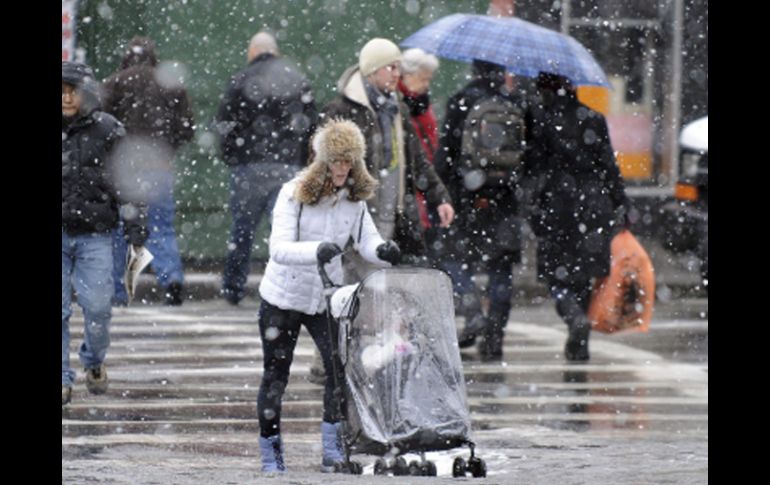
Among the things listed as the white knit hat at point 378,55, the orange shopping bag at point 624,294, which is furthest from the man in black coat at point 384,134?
the orange shopping bag at point 624,294

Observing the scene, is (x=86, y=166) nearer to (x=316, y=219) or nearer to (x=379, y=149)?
(x=379, y=149)

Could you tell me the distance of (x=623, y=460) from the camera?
962 centimetres

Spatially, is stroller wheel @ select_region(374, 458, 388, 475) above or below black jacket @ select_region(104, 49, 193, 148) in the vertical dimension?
below

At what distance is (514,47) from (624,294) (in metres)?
1.78

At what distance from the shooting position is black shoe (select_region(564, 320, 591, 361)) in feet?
45.8

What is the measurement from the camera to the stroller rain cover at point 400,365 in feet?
28.8

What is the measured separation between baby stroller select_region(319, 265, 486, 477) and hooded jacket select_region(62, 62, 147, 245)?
291 centimetres

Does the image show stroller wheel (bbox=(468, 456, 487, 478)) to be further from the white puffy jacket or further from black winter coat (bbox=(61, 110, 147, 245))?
black winter coat (bbox=(61, 110, 147, 245))

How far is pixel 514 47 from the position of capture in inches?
560

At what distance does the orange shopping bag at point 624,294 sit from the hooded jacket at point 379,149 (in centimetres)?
216

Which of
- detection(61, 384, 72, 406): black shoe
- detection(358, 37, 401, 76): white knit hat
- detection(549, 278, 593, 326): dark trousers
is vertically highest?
detection(358, 37, 401, 76): white knit hat

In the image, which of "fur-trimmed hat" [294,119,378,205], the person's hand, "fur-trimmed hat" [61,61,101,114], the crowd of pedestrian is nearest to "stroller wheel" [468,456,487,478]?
the crowd of pedestrian
